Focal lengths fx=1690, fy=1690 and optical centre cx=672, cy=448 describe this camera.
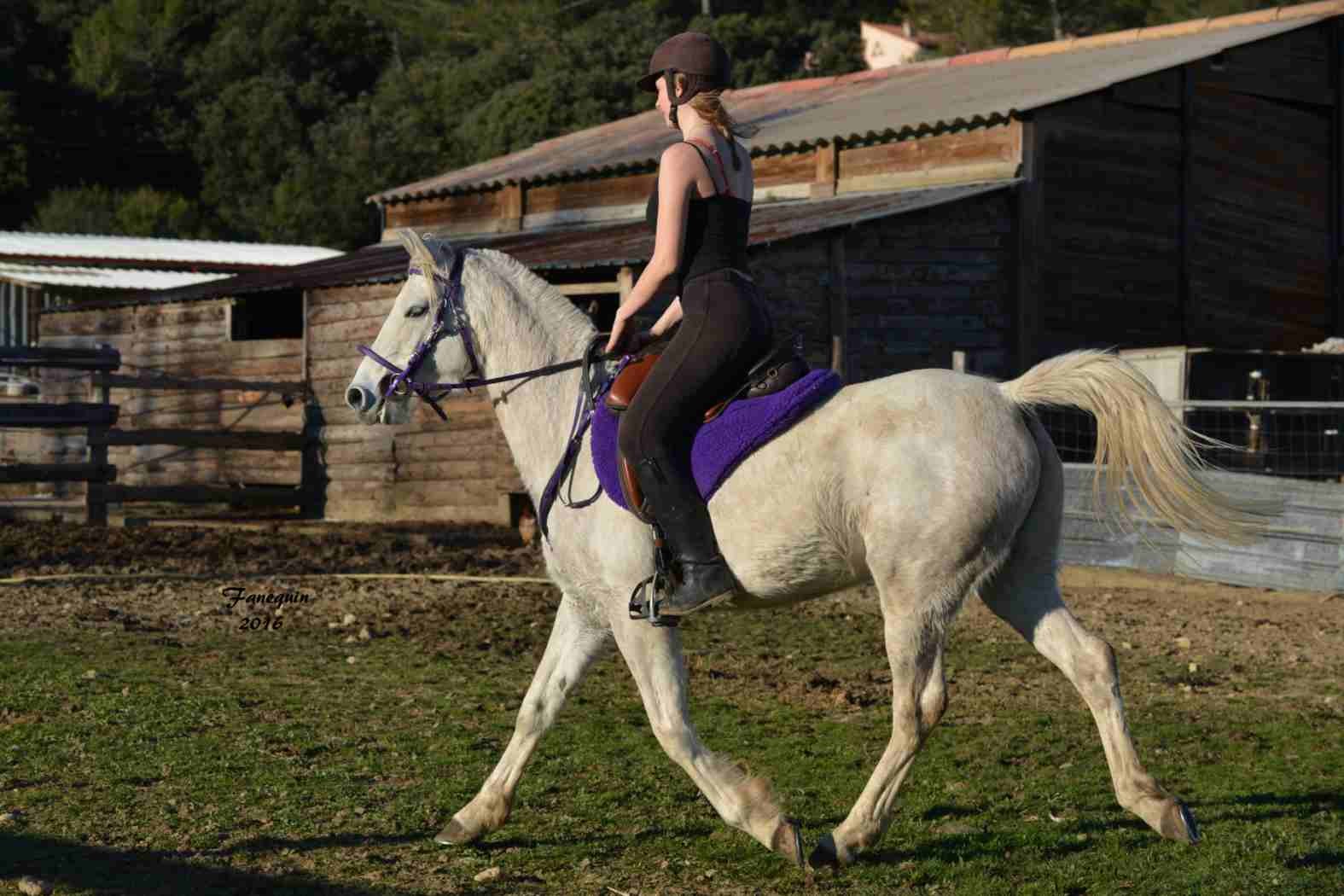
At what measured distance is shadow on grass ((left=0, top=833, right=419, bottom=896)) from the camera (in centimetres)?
560

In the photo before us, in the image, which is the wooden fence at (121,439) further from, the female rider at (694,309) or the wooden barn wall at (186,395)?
the female rider at (694,309)

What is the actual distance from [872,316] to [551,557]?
45.5 feet

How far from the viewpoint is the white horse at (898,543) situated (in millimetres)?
5836

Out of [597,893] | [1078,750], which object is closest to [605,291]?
[1078,750]

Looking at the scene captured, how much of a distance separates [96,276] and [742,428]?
35.3 meters

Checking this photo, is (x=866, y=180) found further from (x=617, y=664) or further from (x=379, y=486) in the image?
(x=617, y=664)

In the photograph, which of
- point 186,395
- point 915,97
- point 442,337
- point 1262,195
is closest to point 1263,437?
point 1262,195

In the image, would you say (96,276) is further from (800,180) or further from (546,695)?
(546,695)

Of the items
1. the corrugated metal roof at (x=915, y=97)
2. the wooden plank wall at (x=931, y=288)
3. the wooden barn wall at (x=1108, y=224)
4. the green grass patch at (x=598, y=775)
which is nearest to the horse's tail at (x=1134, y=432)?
the green grass patch at (x=598, y=775)

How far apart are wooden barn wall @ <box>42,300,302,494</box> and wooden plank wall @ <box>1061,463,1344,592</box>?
12369mm

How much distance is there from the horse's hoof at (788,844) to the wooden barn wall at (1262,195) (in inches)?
736

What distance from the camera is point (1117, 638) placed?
11617 mm

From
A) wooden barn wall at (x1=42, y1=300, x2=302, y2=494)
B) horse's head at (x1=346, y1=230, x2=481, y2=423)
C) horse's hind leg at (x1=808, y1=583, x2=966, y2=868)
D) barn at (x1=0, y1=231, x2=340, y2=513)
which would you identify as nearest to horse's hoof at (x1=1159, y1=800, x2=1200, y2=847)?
horse's hind leg at (x1=808, y1=583, x2=966, y2=868)
